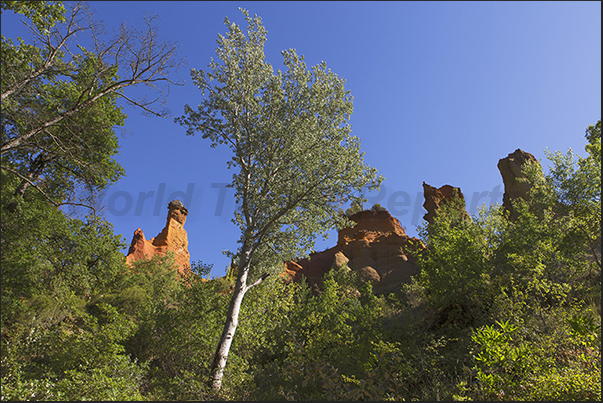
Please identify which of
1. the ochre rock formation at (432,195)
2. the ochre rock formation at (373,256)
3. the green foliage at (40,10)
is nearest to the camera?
the green foliage at (40,10)

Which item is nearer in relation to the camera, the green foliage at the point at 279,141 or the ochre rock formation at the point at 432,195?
the green foliage at the point at 279,141

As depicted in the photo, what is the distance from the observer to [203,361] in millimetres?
12375

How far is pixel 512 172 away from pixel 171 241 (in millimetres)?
51660

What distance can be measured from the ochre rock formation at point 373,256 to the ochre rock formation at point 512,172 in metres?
14.0

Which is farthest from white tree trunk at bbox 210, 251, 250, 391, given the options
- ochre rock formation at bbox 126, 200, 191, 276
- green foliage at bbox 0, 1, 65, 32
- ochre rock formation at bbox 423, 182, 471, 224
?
ochre rock formation at bbox 423, 182, 471, 224

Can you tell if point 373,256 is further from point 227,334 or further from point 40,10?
point 40,10

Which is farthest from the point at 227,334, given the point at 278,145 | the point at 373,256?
the point at 373,256

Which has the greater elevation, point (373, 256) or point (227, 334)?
point (373, 256)

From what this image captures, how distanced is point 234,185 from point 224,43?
6085 millimetres

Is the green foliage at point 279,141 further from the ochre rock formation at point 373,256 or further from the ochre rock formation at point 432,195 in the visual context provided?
the ochre rock formation at point 432,195

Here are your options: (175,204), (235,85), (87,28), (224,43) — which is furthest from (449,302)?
(175,204)

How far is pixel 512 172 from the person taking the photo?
147 ft

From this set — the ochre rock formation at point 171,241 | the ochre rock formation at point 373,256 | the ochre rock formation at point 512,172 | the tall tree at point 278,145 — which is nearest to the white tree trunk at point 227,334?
the tall tree at point 278,145

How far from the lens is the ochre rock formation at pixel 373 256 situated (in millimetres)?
43500
